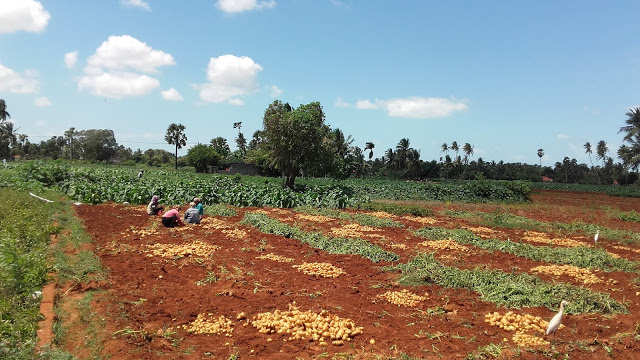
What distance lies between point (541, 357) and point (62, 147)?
114309 mm

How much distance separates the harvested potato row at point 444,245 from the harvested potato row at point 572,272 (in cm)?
231

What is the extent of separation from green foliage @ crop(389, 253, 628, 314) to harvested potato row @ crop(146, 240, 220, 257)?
15.9 feet

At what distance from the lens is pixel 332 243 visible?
11.5 metres

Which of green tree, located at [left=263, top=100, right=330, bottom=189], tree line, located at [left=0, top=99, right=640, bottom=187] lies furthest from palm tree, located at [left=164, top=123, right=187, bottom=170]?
green tree, located at [left=263, top=100, right=330, bottom=189]

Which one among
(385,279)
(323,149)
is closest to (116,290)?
(385,279)

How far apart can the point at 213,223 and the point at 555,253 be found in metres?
11.3

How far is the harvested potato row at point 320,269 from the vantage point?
344 inches

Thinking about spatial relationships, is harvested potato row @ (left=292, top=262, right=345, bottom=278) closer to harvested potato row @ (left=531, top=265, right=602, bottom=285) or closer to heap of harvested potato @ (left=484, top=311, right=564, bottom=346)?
heap of harvested potato @ (left=484, top=311, right=564, bottom=346)

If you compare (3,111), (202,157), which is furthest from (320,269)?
(3,111)

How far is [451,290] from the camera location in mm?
7738

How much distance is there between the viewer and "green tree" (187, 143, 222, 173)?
67938mm

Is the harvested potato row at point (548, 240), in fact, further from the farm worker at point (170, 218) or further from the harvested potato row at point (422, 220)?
the farm worker at point (170, 218)

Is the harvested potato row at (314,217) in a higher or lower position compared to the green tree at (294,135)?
lower

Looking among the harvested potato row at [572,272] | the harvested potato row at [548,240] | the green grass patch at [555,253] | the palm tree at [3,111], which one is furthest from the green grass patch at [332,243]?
the palm tree at [3,111]
